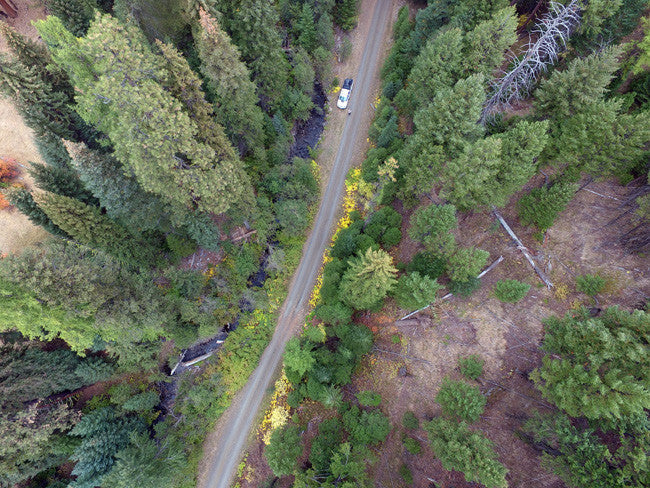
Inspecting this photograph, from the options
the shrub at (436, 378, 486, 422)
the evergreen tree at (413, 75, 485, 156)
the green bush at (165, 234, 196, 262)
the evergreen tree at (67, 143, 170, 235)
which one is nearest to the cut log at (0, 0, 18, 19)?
the evergreen tree at (67, 143, 170, 235)

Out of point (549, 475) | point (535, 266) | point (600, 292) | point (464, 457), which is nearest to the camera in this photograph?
point (464, 457)

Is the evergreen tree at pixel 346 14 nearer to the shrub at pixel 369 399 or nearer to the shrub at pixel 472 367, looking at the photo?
the shrub at pixel 472 367

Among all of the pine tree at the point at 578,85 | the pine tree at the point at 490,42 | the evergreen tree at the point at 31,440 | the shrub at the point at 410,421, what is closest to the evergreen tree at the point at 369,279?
the shrub at the point at 410,421

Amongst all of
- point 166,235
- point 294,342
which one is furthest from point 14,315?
point 294,342

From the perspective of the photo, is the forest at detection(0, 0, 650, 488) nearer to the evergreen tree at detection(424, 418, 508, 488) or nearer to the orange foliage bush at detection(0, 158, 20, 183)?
the evergreen tree at detection(424, 418, 508, 488)

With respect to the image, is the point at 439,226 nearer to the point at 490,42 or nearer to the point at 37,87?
the point at 490,42

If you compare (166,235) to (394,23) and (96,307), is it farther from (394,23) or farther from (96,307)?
(394,23)

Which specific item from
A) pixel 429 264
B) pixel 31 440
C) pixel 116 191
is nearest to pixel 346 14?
pixel 429 264
